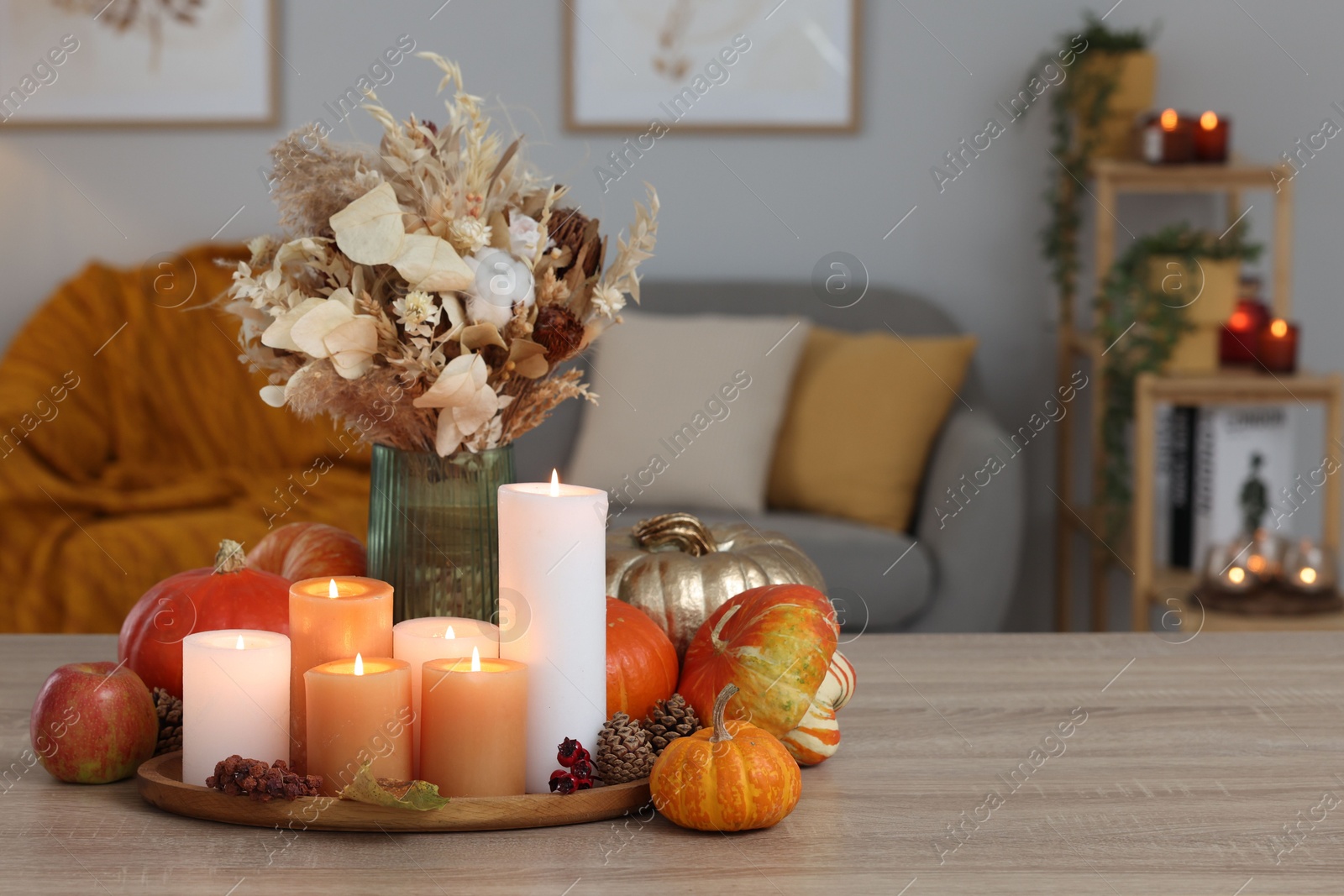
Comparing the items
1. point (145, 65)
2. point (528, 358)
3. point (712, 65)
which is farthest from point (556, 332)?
point (145, 65)

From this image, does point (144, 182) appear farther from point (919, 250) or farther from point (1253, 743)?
point (1253, 743)

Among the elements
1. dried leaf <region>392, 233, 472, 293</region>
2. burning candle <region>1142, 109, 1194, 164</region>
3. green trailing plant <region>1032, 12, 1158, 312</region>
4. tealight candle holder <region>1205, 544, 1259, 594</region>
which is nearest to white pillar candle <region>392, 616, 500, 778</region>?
dried leaf <region>392, 233, 472, 293</region>

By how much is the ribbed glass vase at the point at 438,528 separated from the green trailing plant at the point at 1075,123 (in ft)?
7.76

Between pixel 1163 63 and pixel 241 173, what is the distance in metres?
2.27

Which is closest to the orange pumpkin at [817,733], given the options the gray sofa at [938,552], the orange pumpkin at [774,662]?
the orange pumpkin at [774,662]

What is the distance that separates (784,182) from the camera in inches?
126

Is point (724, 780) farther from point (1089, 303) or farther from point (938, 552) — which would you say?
point (1089, 303)

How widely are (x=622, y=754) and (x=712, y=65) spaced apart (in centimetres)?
257

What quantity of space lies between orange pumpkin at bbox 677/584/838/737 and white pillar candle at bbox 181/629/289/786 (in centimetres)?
28

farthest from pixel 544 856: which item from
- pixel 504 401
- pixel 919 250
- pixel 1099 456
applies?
pixel 919 250

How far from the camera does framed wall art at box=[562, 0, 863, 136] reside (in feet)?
10.3

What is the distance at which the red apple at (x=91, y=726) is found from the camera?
839 mm

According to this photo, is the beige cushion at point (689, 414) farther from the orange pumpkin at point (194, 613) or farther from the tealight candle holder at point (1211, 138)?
the orange pumpkin at point (194, 613)

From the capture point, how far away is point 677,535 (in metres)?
1.08
